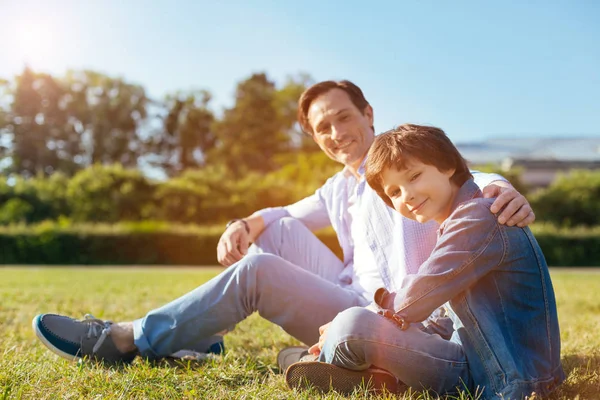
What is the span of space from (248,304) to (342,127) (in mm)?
1062

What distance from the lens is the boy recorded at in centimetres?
193

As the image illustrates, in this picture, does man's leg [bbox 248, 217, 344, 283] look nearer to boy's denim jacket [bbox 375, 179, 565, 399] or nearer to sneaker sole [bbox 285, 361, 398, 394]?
sneaker sole [bbox 285, 361, 398, 394]

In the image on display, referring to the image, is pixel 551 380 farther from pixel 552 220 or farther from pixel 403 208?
pixel 552 220

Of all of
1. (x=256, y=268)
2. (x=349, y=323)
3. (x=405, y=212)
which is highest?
(x=405, y=212)

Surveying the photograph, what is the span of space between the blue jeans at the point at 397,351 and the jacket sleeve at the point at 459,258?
6.9 inches

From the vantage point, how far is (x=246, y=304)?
2541 millimetres

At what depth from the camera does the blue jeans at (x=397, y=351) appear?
2062mm

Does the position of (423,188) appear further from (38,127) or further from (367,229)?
(38,127)

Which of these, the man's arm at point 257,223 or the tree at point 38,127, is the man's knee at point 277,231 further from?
the tree at point 38,127

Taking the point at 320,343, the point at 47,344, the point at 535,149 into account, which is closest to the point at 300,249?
→ the point at 320,343

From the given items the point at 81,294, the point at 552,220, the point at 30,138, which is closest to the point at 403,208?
the point at 81,294

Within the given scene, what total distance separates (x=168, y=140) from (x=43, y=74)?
26.2ft

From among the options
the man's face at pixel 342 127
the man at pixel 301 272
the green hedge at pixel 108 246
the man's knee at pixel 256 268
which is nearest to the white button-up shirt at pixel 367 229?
the man at pixel 301 272

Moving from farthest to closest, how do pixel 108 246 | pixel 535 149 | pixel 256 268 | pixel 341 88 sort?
pixel 535 149
pixel 108 246
pixel 341 88
pixel 256 268
